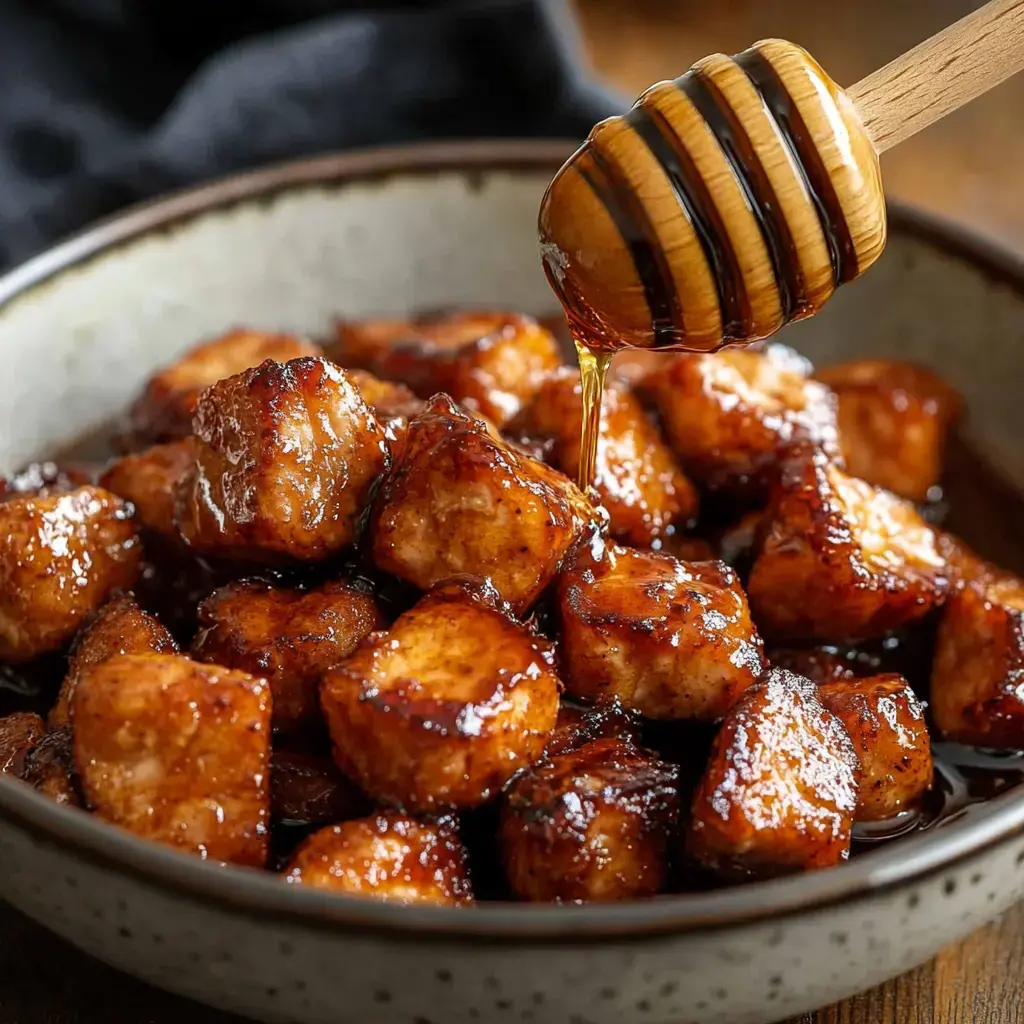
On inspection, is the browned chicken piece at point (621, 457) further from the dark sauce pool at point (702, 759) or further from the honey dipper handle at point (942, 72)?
the honey dipper handle at point (942, 72)

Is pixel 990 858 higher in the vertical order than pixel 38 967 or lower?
higher

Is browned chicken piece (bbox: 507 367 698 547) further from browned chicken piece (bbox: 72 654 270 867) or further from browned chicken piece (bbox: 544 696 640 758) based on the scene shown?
browned chicken piece (bbox: 72 654 270 867)

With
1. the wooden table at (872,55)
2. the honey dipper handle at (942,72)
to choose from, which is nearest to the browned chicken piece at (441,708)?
the honey dipper handle at (942,72)

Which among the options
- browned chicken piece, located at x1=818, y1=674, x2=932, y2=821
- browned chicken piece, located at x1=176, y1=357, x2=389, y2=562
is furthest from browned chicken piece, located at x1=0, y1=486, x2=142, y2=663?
browned chicken piece, located at x1=818, y1=674, x2=932, y2=821

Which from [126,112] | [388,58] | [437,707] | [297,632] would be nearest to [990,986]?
[437,707]

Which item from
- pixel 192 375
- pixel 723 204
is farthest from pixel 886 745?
pixel 192 375

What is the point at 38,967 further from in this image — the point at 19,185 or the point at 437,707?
the point at 19,185

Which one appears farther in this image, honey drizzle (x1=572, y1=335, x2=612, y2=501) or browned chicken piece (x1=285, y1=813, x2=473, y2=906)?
honey drizzle (x1=572, y1=335, x2=612, y2=501)
